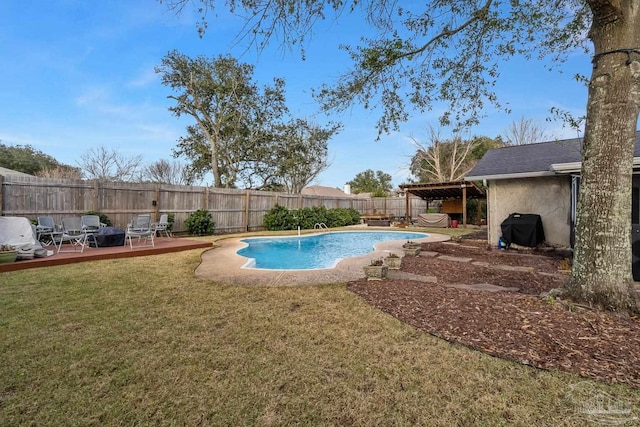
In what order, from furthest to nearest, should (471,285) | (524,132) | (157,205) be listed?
(524,132)
(157,205)
(471,285)

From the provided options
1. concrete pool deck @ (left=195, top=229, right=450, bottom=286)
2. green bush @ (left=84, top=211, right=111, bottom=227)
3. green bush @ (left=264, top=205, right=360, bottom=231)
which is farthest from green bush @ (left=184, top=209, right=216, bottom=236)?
concrete pool deck @ (left=195, top=229, right=450, bottom=286)

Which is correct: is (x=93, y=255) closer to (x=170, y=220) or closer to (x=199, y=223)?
(x=170, y=220)

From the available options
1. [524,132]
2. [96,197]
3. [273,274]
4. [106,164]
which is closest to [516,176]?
[273,274]

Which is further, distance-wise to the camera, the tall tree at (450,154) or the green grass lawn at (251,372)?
the tall tree at (450,154)

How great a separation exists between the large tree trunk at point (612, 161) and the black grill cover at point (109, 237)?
32.2ft

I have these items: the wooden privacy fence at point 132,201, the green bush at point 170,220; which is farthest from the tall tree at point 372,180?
the green bush at point 170,220

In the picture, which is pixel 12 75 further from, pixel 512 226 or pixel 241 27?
pixel 512 226

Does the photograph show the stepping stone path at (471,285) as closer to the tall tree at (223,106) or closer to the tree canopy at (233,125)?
the tree canopy at (233,125)

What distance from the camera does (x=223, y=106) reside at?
19.7 meters

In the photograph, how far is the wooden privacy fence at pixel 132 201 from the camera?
26.7 ft

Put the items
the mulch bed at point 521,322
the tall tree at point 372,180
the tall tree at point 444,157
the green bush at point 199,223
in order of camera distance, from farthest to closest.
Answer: the tall tree at point 372,180
the tall tree at point 444,157
the green bush at point 199,223
the mulch bed at point 521,322

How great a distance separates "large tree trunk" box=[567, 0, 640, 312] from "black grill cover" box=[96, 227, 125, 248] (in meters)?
9.81

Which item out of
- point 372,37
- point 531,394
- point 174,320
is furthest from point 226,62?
point 531,394

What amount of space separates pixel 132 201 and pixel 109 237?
2.62 metres
